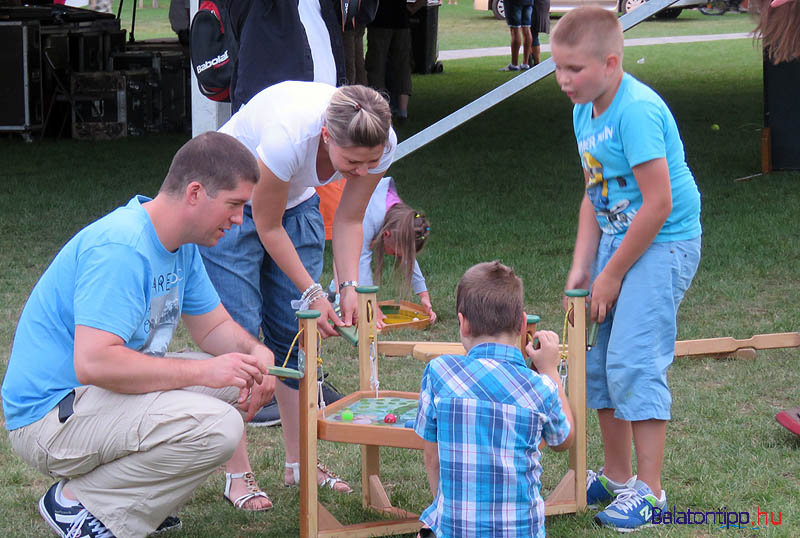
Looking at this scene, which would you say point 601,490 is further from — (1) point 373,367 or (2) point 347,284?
(2) point 347,284

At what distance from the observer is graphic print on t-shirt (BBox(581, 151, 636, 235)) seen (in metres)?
3.17

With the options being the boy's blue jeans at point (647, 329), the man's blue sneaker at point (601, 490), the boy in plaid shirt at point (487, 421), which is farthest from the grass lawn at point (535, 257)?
the boy in plaid shirt at point (487, 421)

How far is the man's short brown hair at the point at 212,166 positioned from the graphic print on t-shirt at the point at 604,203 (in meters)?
1.08

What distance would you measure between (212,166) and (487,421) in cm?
97

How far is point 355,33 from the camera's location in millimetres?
10430

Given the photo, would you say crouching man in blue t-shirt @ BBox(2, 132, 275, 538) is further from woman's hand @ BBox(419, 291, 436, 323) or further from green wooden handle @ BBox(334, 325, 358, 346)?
woman's hand @ BBox(419, 291, 436, 323)

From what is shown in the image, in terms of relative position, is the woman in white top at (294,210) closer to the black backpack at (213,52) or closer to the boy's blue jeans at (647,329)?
the boy's blue jeans at (647,329)

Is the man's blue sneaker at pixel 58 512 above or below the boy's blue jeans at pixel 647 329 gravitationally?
below

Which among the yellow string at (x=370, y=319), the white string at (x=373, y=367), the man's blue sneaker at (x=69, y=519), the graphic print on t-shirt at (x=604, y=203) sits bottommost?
the man's blue sneaker at (x=69, y=519)

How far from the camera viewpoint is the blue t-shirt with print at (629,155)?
9.88 ft

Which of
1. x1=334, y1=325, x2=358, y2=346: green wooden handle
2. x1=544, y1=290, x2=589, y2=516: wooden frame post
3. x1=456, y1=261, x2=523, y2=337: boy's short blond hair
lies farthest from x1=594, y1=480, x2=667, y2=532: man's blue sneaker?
x1=334, y1=325, x2=358, y2=346: green wooden handle

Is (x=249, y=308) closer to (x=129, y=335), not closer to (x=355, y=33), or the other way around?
(x=129, y=335)

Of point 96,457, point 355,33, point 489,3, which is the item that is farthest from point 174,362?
point 489,3

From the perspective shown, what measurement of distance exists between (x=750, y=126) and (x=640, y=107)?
400 inches
